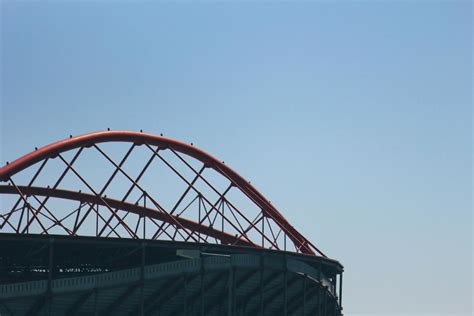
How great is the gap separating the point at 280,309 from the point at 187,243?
16.6 meters

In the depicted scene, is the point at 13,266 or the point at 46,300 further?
the point at 13,266

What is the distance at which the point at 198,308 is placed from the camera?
7981cm

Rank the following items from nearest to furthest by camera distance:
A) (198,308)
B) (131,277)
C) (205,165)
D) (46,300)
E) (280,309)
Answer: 1. (46,300)
2. (131,277)
3. (198,308)
4. (280,309)
5. (205,165)

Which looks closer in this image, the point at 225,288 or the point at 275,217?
the point at 225,288

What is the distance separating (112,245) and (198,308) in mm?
11958

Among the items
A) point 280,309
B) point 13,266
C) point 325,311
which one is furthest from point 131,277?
point 325,311

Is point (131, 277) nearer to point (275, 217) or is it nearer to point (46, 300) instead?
point (46, 300)

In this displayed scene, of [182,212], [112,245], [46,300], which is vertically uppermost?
[182,212]

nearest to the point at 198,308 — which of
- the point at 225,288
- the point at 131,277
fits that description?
the point at 225,288

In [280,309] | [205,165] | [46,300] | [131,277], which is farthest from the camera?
[205,165]

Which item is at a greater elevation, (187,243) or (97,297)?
(187,243)

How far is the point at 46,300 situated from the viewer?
218 feet

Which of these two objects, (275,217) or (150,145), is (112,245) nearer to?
(150,145)

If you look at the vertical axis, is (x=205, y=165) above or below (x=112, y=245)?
above
